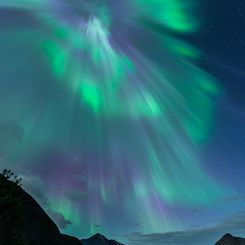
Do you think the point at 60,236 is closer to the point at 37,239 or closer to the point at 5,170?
the point at 37,239

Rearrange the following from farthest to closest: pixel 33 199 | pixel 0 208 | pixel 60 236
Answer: pixel 60 236
pixel 33 199
pixel 0 208

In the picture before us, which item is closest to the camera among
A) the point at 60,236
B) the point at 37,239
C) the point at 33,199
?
the point at 37,239

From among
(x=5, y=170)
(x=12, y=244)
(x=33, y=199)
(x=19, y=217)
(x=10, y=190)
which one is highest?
(x=33, y=199)

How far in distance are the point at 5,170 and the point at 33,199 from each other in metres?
36.7

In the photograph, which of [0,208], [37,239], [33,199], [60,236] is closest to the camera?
[0,208]

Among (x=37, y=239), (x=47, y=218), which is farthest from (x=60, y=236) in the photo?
(x=37, y=239)

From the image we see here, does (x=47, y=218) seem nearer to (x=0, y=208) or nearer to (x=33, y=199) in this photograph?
(x=33, y=199)

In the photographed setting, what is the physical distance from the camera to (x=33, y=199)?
76188 mm

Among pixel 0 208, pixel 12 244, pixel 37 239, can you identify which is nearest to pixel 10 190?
pixel 0 208

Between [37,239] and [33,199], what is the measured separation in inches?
385

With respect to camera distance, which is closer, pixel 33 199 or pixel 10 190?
pixel 10 190

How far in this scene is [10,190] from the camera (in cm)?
4081

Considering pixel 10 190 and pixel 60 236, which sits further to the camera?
pixel 60 236

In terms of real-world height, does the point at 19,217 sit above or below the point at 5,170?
below
